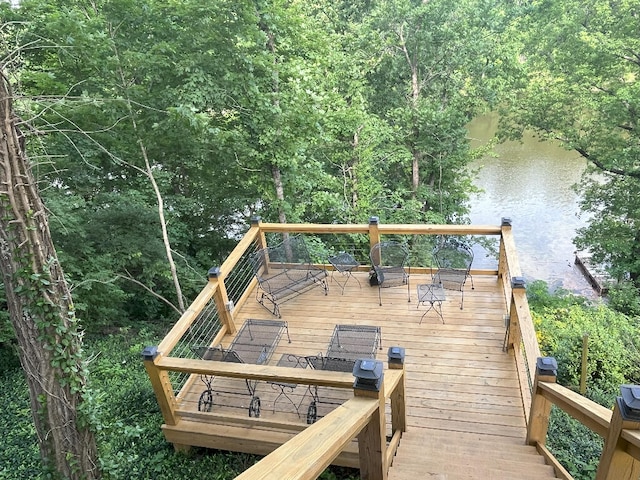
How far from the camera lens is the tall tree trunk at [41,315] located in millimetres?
2512

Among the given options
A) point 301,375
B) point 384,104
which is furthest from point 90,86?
point 384,104

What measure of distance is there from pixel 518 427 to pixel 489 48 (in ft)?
36.0

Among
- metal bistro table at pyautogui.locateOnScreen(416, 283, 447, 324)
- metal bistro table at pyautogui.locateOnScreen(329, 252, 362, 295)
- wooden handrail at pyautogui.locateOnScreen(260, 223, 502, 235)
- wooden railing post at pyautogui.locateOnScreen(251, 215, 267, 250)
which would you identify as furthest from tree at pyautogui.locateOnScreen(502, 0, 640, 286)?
wooden railing post at pyautogui.locateOnScreen(251, 215, 267, 250)

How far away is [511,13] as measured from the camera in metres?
14.8

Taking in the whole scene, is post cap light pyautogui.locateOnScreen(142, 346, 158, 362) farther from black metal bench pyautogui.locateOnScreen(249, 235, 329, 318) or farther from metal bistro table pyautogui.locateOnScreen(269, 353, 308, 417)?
black metal bench pyautogui.locateOnScreen(249, 235, 329, 318)

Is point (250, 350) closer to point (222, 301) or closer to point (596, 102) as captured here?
point (222, 301)

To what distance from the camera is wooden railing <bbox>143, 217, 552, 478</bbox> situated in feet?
5.12

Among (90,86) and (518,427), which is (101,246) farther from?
(518,427)

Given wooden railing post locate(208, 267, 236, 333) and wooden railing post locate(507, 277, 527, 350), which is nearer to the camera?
wooden railing post locate(507, 277, 527, 350)

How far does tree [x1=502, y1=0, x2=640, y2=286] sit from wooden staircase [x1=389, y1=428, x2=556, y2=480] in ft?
33.5

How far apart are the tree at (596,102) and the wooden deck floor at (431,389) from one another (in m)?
8.48

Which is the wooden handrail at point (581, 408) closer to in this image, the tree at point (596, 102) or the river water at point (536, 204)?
the tree at point (596, 102)

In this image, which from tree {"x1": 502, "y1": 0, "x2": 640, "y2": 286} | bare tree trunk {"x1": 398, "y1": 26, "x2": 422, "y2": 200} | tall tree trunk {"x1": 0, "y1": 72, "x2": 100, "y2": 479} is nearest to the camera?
tall tree trunk {"x1": 0, "y1": 72, "x2": 100, "y2": 479}

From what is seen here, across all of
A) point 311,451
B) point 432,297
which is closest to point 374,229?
point 432,297
